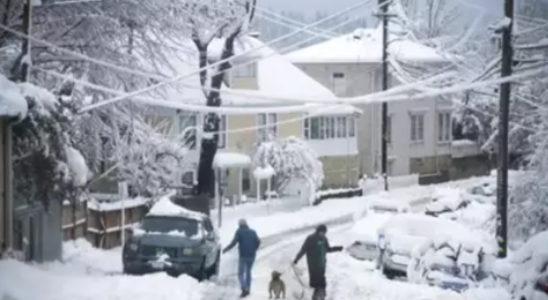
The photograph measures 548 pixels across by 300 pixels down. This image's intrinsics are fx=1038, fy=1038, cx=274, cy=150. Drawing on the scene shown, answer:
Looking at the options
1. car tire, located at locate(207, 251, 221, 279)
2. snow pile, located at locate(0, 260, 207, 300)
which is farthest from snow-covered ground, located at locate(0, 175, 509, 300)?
car tire, located at locate(207, 251, 221, 279)

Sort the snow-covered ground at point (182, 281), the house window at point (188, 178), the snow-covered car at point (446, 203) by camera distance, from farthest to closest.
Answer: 1. the house window at point (188, 178)
2. the snow-covered car at point (446, 203)
3. the snow-covered ground at point (182, 281)

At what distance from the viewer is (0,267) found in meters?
9.09

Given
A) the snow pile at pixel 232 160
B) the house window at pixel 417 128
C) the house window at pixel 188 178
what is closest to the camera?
the house window at pixel 188 178

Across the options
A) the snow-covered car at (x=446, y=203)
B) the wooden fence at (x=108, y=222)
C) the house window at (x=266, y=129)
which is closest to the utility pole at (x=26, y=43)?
the wooden fence at (x=108, y=222)

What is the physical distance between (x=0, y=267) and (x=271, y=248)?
7.47m

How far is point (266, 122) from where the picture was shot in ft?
84.9

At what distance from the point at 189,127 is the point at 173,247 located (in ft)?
33.7

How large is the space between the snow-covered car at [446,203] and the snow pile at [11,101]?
39.9ft

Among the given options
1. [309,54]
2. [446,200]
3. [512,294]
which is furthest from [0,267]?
[309,54]

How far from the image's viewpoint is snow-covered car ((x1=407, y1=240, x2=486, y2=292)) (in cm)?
1180

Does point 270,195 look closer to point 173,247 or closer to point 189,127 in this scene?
point 189,127

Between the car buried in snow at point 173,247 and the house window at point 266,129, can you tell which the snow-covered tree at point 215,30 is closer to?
the car buried in snow at point 173,247

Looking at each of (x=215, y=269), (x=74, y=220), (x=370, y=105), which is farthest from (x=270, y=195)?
(x=215, y=269)

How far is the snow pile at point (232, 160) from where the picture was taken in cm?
2388
